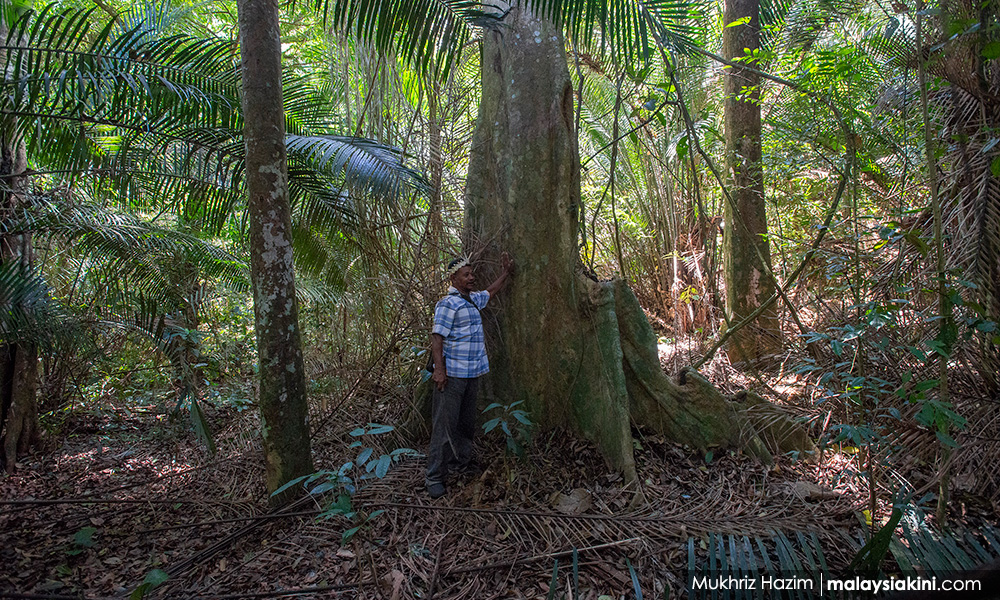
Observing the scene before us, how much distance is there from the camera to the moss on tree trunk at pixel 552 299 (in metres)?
4.40

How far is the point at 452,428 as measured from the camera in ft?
13.4

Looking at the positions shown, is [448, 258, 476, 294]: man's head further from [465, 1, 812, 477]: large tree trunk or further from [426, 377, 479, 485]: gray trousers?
[426, 377, 479, 485]: gray trousers

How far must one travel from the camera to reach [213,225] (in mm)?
5703

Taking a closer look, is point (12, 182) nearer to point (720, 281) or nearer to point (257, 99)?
point (257, 99)

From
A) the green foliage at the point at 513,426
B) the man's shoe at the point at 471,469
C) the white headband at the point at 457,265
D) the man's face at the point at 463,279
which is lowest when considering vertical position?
the man's shoe at the point at 471,469

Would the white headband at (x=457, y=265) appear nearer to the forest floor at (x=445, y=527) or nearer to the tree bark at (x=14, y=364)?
the forest floor at (x=445, y=527)

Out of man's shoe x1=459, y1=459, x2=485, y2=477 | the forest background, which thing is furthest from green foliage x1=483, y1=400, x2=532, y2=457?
man's shoe x1=459, y1=459, x2=485, y2=477

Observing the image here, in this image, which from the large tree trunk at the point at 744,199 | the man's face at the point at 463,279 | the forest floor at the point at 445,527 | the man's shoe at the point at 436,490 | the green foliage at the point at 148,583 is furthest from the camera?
the large tree trunk at the point at 744,199

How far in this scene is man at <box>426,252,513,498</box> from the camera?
400 centimetres

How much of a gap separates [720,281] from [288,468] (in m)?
5.86

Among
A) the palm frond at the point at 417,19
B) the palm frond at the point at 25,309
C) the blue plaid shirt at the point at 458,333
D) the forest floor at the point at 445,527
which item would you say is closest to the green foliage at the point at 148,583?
the forest floor at the point at 445,527

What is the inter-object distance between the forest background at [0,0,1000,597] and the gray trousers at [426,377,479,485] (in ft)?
0.69

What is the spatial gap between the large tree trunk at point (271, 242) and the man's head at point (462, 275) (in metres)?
1.15

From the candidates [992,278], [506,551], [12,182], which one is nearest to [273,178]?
[506,551]
